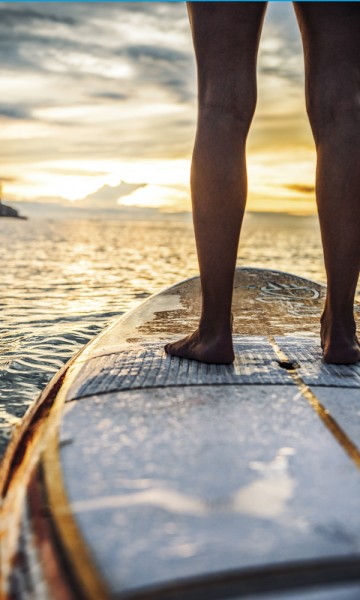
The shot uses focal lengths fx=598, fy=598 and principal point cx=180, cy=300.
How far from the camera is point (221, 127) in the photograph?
1.60 metres

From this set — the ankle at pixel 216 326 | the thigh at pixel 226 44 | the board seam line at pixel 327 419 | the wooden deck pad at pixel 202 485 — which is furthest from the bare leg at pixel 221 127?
the wooden deck pad at pixel 202 485

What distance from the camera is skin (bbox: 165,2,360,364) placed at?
62.9 inches

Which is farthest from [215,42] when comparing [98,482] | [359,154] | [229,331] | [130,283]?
[130,283]

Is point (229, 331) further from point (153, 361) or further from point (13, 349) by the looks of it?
point (13, 349)

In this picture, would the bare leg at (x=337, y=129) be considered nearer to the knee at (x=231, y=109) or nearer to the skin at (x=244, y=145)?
the skin at (x=244, y=145)

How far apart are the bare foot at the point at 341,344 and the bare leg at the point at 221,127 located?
355mm

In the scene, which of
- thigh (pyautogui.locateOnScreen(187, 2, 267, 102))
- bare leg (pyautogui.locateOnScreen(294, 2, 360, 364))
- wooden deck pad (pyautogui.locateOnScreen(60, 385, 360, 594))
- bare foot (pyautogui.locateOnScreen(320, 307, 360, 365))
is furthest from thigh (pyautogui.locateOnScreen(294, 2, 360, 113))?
wooden deck pad (pyautogui.locateOnScreen(60, 385, 360, 594))

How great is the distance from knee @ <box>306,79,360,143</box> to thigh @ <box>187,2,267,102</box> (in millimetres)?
209

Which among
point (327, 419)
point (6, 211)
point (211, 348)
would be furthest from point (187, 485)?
point (6, 211)

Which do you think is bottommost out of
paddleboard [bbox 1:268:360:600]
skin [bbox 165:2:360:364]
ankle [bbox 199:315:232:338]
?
paddleboard [bbox 1:268:360:600]

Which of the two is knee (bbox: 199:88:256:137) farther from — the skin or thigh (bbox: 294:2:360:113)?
thigh (bbox: 294:2:360:113)

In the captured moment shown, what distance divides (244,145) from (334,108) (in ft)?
0.92

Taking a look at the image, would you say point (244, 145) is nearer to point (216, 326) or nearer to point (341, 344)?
point (216, 326)

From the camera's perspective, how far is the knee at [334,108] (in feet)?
5.44
